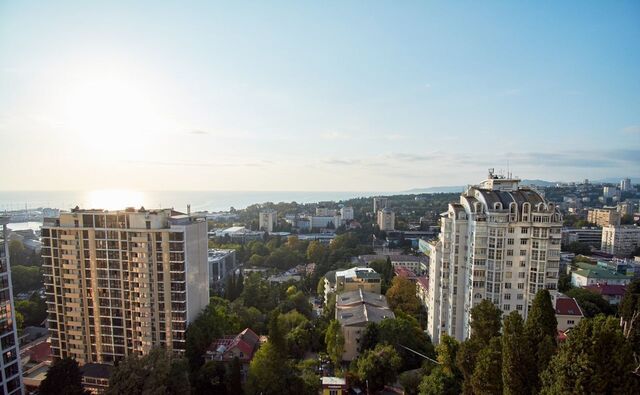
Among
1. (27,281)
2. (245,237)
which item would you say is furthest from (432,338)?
(245,237)

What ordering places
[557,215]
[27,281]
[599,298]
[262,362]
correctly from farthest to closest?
[27,281] < [599,298] < [557,215] < [262,362]

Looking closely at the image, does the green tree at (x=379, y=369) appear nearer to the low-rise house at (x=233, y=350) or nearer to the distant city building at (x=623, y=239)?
the low-rise house at (x=233, y=350)

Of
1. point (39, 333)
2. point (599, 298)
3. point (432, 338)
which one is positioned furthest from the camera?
point (599, 298)

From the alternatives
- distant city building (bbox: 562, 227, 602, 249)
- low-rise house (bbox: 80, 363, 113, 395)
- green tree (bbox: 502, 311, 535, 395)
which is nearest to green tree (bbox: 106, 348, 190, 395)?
low-rise house (bbox: 80, 363, 113, 395)

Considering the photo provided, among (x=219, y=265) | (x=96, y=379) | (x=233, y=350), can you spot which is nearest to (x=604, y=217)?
(x=219, y=265)

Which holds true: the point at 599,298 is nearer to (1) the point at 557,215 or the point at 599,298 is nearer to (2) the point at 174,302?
(1) the point at 557,215

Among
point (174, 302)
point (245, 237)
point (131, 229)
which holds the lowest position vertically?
point (245, 237)
